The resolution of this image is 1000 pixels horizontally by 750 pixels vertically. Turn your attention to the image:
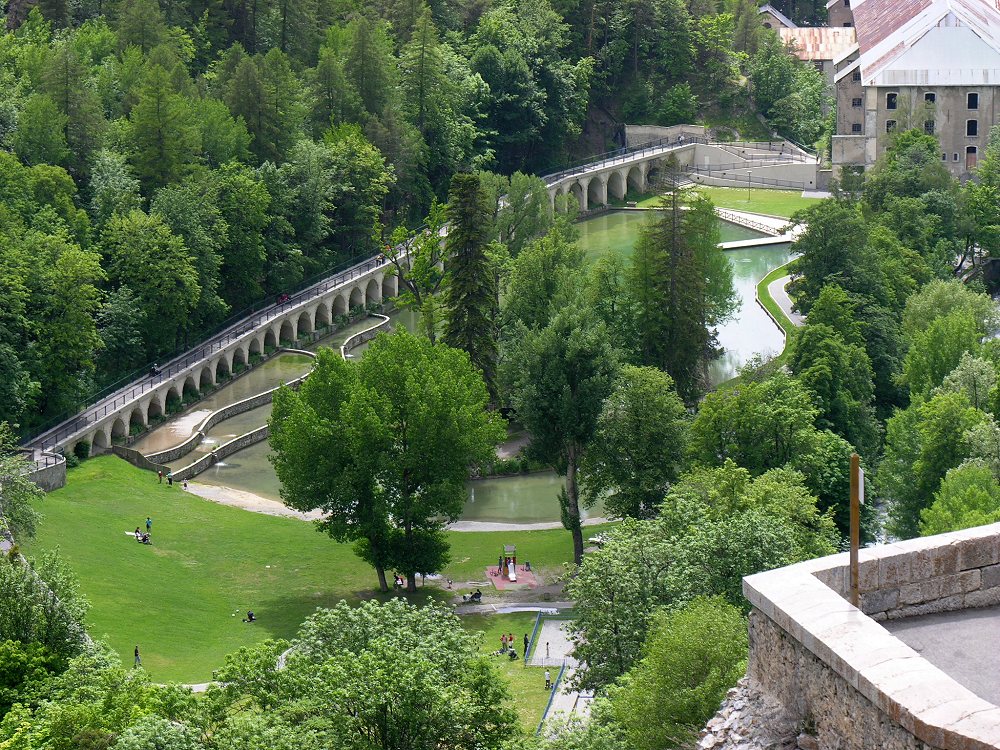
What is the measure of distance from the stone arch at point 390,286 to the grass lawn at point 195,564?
30695mm

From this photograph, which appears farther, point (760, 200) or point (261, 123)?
point (760, 200)

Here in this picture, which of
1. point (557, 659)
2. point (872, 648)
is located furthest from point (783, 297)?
point (872, 648)

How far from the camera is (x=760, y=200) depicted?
388 feet

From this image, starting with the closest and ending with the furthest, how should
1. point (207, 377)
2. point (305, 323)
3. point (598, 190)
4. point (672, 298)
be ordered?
point (672, 298)
point (207, 377)
point (305, 323)
point (598, 190)

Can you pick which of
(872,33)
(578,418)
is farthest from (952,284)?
(872,33)

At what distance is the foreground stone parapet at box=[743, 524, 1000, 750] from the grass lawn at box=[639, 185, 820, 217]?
101 meters

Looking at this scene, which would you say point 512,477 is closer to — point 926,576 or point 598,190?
point 598,190

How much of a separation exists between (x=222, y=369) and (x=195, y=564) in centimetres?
2480

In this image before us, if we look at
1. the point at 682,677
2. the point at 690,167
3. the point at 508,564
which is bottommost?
the point at 508,564

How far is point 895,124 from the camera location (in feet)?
383

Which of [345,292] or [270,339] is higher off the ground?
[345,292]

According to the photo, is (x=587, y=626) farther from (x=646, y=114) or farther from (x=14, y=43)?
(x=646, y=114)

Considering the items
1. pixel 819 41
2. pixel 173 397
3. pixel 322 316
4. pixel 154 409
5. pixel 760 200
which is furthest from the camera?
pixel 819 41

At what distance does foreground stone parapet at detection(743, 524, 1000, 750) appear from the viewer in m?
10.6
